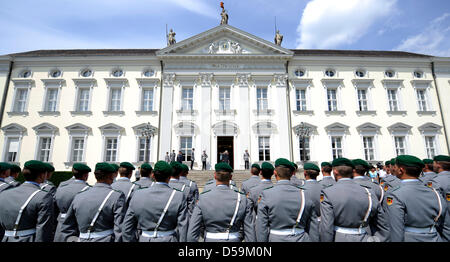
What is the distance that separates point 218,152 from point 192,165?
2.60 meters

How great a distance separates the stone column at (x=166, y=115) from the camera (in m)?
18.2

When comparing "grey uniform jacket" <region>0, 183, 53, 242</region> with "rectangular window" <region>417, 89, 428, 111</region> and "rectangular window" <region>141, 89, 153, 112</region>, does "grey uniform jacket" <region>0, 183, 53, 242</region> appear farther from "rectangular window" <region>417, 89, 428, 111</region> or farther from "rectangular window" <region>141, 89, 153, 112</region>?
"rectangular window" <region>417, 89, 428, 111</region>

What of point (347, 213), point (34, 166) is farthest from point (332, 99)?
point (34, 166)

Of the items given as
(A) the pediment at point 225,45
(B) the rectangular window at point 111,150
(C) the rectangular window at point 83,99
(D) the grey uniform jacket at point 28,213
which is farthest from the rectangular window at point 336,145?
(C) the rectangular window at point 83,99

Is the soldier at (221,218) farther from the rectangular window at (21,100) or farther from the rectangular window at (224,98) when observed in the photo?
the rectangular window at (21,100)

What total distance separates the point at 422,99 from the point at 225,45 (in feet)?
61.3

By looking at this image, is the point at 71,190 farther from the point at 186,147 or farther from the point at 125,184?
the point at 186,147

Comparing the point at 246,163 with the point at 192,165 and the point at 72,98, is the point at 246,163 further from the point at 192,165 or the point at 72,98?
the point at 72,98

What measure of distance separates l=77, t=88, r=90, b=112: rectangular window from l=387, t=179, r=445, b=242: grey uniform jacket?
21959mm

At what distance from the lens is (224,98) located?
771 inches

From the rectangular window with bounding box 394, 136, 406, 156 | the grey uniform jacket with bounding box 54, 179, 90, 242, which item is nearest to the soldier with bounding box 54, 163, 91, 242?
the grey uniform jacket with bounding box 54, 179, 90, 242

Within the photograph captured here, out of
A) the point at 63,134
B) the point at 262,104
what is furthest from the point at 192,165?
the point at 63,134

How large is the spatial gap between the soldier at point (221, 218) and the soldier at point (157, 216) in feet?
0.57

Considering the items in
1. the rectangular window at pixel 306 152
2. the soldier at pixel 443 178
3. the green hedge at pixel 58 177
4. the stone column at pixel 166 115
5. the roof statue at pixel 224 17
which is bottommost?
the green hedge at pixel 58 177
